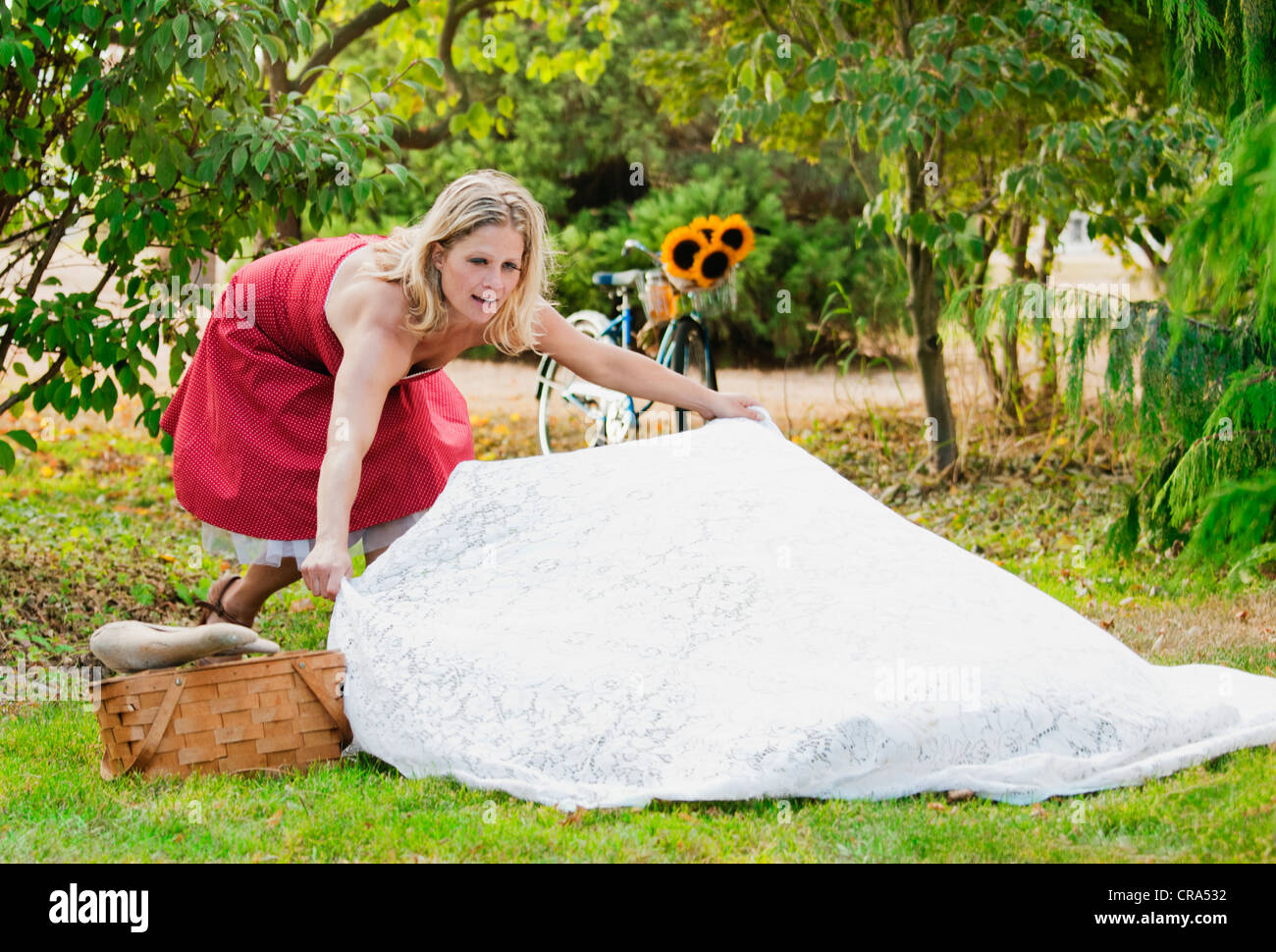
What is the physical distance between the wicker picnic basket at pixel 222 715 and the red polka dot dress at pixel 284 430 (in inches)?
32.1

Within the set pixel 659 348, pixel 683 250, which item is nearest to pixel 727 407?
pixel 683 250

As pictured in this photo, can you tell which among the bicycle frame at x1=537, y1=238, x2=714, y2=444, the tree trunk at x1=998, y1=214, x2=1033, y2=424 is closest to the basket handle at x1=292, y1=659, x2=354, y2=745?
the bicycle frame at x1=537, y1=238, x2=714, y2=444

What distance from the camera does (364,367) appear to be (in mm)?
3008

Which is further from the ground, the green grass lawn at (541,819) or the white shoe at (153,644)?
the white shoe at (153,644)

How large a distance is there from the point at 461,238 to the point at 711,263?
344 centimetres

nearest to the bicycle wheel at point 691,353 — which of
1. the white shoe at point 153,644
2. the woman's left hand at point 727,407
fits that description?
the woman's left hand at point 727,407

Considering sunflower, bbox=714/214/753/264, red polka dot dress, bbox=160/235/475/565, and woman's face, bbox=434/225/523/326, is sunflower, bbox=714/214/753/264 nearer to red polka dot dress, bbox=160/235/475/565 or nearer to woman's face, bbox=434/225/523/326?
red polka dot dress, bbox=160/235/475/565

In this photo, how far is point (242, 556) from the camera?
3.50 m

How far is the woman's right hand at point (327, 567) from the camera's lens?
2814 mm

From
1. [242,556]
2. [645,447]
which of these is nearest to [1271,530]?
[645,447]

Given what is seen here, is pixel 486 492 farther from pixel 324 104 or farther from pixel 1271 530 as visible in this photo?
pixel 324 104

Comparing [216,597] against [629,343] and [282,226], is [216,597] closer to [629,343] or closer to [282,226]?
[282,226]

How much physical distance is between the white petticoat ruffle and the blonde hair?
0.59 meters

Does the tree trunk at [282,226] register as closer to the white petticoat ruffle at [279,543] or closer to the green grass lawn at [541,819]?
the white petticoat ruffle at [279,543]
